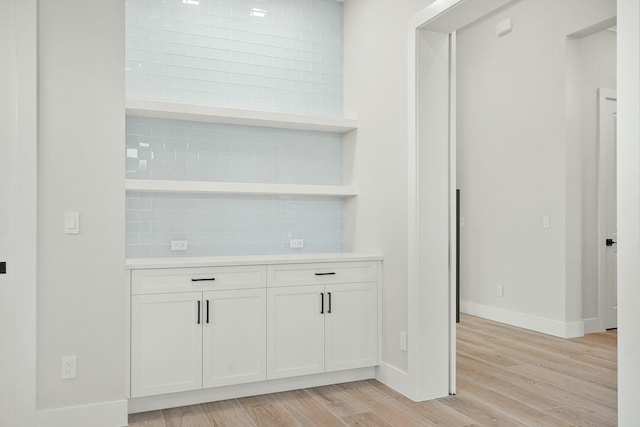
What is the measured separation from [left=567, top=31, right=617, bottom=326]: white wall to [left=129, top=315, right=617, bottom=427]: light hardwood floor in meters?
1.09

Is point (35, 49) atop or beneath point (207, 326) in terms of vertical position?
atop

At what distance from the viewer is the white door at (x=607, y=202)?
17.1 feet

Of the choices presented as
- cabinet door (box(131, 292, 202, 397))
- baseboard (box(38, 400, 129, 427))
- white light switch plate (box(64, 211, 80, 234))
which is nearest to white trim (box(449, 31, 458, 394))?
cabinet door (box(131, 292, 202, 397))

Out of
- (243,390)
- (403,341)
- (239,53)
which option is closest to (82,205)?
(243,390)

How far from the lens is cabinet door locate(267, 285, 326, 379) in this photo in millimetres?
3359

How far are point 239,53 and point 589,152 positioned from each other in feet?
11.8

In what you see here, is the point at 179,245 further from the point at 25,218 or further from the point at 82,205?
the point at 25,218

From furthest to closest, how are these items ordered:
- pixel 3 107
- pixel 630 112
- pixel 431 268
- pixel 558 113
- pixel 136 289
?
pixel 558 113 → pixel 431 268 → pixel 136 289 → pixel 3 107 → pixel 630 112

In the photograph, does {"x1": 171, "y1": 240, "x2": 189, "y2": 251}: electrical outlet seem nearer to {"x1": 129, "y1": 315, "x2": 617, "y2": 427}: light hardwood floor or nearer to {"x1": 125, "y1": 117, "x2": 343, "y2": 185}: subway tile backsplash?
{"x1": 125, "y1": 117, "x2": 343, "y2": 185}: subway tile backsplash

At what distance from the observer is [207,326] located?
3170 millimetres

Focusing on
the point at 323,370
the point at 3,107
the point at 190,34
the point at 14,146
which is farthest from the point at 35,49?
the point at 323,370

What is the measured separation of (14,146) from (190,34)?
1642mm

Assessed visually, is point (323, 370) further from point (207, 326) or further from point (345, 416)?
point (207, 326)

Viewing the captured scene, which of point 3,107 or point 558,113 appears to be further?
point 558,113
